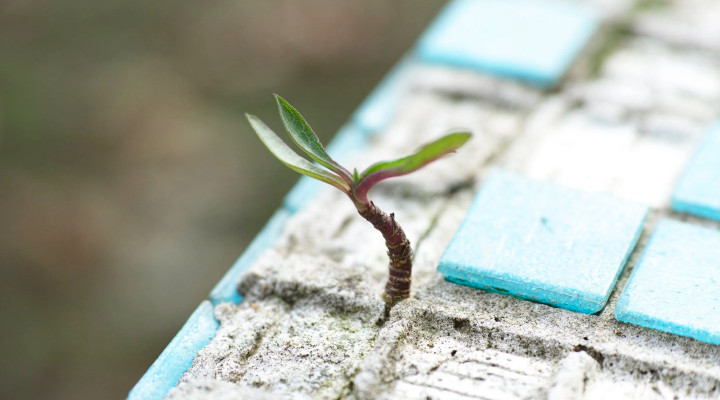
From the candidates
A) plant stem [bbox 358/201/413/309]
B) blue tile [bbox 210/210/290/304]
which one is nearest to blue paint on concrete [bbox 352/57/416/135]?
blue tile [bbox 210/210/290/304]

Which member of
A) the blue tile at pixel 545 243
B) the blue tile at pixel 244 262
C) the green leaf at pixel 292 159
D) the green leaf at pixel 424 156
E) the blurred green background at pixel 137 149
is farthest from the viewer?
the blurred green background at pixel 137 149

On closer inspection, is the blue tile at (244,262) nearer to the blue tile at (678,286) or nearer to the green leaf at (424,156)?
the green leaf at (424,156)

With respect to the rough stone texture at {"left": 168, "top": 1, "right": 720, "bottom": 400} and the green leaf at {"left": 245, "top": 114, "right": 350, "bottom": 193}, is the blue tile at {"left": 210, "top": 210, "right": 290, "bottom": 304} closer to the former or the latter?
the rough stone texture at {"left": 168, "top": 1, "right": 720, "bottom": 400}

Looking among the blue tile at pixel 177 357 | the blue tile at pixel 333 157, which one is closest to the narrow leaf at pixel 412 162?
the blue tile at pixel 177 357

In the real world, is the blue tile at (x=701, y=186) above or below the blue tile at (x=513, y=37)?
below

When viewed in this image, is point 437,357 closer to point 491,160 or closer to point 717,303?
point 717,303

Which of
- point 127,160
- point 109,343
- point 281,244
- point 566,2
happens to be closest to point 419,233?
point 281,244
